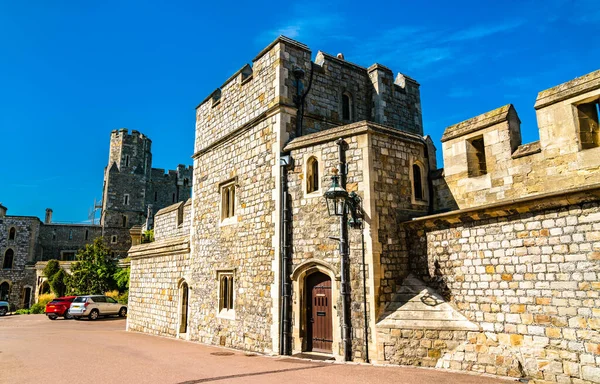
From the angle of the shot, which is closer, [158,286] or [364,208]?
[364,208]

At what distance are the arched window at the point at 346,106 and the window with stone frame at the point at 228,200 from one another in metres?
4.20

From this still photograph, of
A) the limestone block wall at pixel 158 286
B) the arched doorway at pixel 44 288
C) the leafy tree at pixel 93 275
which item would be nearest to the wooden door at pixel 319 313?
the limestone block wall at pixel 158 286

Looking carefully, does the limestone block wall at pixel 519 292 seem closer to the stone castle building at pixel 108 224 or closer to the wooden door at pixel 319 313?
the wooden door at pixel 319 313

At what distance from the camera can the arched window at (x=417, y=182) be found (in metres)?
10.9

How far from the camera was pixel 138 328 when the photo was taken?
18.4 meters

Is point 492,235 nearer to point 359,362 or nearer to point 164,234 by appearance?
point 359,362

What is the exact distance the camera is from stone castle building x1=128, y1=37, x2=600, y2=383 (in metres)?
7.53

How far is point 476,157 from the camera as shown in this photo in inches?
401

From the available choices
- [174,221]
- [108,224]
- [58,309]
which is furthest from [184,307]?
[108,224]

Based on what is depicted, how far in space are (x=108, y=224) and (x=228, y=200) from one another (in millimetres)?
44280

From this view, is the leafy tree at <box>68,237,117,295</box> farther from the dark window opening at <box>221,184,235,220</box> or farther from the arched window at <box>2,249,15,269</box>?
the dark window opening at <box>221,184,235,220</box>

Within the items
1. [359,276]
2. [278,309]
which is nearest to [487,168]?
[359,276]

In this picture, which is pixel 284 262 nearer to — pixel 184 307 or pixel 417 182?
pixel 417 182

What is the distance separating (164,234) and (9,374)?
37.2 feet
